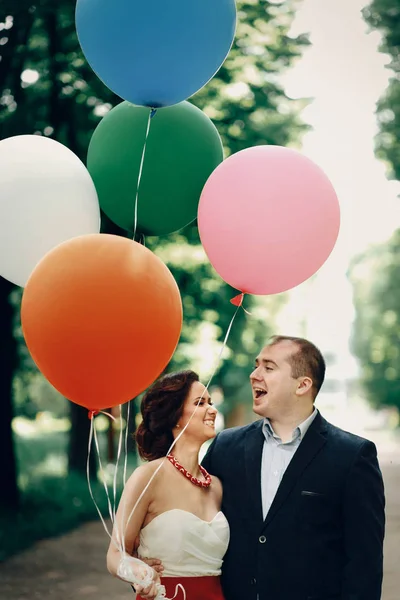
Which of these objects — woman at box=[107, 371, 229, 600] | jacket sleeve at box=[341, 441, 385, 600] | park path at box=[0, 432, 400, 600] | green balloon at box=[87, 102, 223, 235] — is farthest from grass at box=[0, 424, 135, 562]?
jacket sleeve at box=[341, 441, 385, 600]

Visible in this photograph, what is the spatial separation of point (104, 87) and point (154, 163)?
7171mm

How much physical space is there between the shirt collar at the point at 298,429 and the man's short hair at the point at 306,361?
0.16m

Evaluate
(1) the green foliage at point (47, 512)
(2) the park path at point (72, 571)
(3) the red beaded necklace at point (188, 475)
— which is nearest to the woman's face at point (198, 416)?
(3) the red beaded necklace at point (188, 475)

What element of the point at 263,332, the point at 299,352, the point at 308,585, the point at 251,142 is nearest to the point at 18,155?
the point at 299,352

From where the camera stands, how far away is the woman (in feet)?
13.4

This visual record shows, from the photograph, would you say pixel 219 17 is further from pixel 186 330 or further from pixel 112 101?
pixel 186 330

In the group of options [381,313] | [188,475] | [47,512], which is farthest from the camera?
[381,313]

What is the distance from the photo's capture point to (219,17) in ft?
13.5

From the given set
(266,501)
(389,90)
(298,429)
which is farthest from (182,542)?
(389,90)

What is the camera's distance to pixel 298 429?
4.28m

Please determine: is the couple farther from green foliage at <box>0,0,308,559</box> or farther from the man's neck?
green foliage at <box>0,0,308,559</box>

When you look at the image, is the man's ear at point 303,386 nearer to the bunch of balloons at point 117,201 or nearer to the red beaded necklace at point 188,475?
the red beaded necklace at point 188,475

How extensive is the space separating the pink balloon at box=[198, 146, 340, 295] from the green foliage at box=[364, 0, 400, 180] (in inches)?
360

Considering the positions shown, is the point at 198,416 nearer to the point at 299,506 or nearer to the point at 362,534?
the point at 299,506
